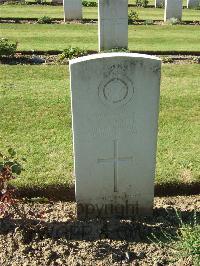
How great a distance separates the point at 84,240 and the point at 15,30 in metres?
13.0

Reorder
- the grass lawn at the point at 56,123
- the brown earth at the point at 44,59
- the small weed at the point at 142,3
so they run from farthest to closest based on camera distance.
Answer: the small weed at the point at 142,3
the brown earth at the point at 44,59
the grass lawn at the point at 56,123

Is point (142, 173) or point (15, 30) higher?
point (15, 30)

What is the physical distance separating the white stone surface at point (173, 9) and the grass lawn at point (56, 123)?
27.4 ft

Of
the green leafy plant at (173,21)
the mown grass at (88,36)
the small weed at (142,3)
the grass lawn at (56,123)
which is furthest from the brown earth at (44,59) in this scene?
the small weed at (142,3)

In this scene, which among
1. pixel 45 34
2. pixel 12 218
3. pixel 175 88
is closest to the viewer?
pixel 12 218

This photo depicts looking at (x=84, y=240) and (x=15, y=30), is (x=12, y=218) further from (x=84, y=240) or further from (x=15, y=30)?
(x=15, y=30)

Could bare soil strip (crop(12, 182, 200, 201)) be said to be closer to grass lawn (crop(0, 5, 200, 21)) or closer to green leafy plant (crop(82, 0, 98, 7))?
grass lawn (crop(0, 5, 200, 21))

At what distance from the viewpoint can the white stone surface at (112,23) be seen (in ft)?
40.2

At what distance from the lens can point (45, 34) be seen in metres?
15.5

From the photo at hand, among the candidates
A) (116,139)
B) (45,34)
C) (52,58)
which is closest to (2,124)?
(116,139)

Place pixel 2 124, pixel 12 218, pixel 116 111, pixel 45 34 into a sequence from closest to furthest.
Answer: pixel 116 111 → pixel 12 218 → pixel 2 124 → pixel 45 34

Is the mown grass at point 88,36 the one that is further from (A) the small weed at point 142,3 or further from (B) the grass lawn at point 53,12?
(A) the small weed at point 142,3

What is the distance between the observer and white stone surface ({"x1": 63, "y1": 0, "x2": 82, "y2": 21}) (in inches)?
707

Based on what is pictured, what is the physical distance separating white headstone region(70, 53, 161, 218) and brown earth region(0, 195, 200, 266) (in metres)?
0.26
